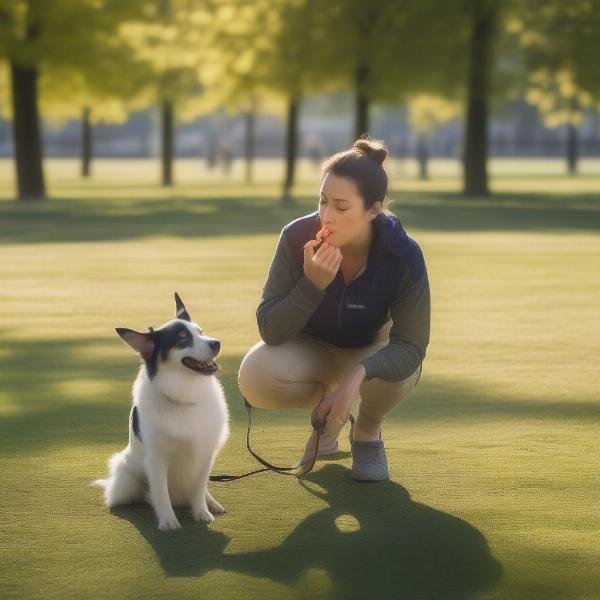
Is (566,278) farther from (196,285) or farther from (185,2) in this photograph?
(185,2)

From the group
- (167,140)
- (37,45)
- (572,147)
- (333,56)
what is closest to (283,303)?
(37,45)

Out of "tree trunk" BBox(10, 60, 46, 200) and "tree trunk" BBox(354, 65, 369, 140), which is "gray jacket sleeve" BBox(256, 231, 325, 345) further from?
"tree trunk" BBox(354, 65, 369, 140)

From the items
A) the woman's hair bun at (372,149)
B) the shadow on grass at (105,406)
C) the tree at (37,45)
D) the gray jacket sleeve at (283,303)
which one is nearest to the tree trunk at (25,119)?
the tree at (37,45)

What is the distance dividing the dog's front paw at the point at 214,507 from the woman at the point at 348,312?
581 millimetres

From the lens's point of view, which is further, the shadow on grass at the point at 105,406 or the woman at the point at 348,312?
the shadow on grass at the point at 105,406

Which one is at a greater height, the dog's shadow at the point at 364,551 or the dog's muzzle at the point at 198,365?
the dog's muzzle at the point at 198,365

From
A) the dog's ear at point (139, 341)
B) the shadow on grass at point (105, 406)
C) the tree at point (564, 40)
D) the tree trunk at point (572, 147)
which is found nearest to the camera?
the dog's ear at point (139, 341)

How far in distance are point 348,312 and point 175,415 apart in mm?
1219

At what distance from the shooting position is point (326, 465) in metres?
6.42

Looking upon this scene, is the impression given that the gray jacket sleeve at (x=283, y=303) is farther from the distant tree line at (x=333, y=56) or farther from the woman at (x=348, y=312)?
the distant tree line at (x=333, y=56)

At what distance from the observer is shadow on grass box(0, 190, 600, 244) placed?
75.3ft

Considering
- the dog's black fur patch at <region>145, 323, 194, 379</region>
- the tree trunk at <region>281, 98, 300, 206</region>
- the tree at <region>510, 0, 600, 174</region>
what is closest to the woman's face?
the dog's black fur patch at <region>145, 323, 194, 379</region>

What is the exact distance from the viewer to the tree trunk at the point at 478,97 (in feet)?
117

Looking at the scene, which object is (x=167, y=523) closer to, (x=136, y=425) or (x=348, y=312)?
(x=136, y=425)
